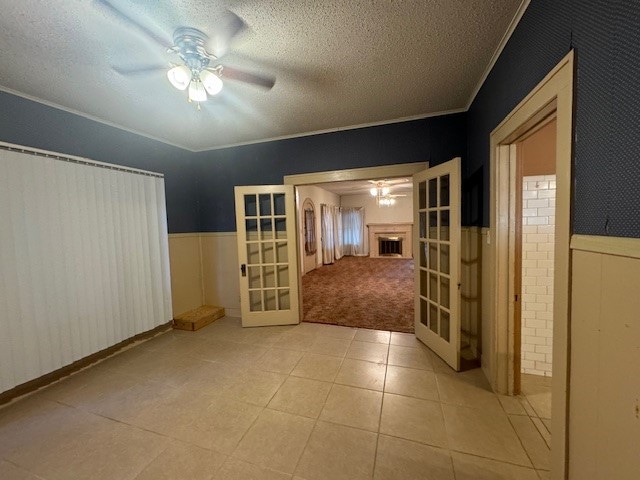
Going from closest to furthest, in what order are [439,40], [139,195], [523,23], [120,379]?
[523,23]
[439,40]
[120,379]
[139,195]

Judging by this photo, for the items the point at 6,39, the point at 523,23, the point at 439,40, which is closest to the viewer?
the point at 523,23

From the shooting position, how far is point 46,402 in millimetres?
1934

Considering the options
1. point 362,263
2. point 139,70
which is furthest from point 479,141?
point 362,263

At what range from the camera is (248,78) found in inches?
77.8

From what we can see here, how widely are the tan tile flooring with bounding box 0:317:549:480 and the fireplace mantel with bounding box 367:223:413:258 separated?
672 cm

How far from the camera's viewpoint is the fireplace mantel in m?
8.88

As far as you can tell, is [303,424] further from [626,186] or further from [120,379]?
[626,186]

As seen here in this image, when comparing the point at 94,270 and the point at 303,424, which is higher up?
the point at 94,270

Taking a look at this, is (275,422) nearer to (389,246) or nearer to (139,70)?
(139,70)

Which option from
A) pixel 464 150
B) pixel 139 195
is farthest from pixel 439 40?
pixel 139 195

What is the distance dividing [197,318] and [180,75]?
2.90 metres

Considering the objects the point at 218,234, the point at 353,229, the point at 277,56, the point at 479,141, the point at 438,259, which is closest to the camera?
the point at 277,56

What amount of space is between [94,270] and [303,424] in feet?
8.17

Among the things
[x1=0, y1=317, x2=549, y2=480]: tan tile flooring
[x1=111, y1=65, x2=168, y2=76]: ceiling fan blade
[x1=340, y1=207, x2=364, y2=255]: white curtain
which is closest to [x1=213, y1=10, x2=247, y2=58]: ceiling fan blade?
[x1=111, y1=65, x2=168, y2=76]: ceiling fan blade
